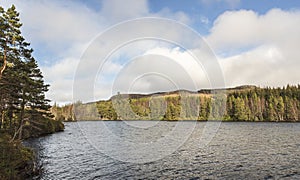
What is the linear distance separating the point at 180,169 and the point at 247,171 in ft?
20.2

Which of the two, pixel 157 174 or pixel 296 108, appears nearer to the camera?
pixel 157 174

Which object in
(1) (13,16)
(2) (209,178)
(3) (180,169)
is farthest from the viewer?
(1) (13,16)

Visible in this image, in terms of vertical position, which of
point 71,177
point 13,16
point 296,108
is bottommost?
point 71,177

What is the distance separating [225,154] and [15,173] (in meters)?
23.7

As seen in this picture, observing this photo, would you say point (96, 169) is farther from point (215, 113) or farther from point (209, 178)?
point (215, 113)

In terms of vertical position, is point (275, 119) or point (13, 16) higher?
point (13, 16)

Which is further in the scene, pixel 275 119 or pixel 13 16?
pixel 275 119

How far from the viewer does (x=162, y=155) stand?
31438 millimetres

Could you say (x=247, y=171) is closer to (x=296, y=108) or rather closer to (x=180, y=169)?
(x=180, y=169)

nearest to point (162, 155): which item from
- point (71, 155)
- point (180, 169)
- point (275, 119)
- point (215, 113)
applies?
point (180, 169)

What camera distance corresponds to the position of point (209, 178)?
20641 mm

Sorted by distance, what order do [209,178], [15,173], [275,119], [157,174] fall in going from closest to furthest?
[15,173], [209,178], [157,174], [275,119]

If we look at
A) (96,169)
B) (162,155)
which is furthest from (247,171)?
(96,169)

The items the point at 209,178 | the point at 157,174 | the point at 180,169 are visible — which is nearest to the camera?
the point at 209,178
